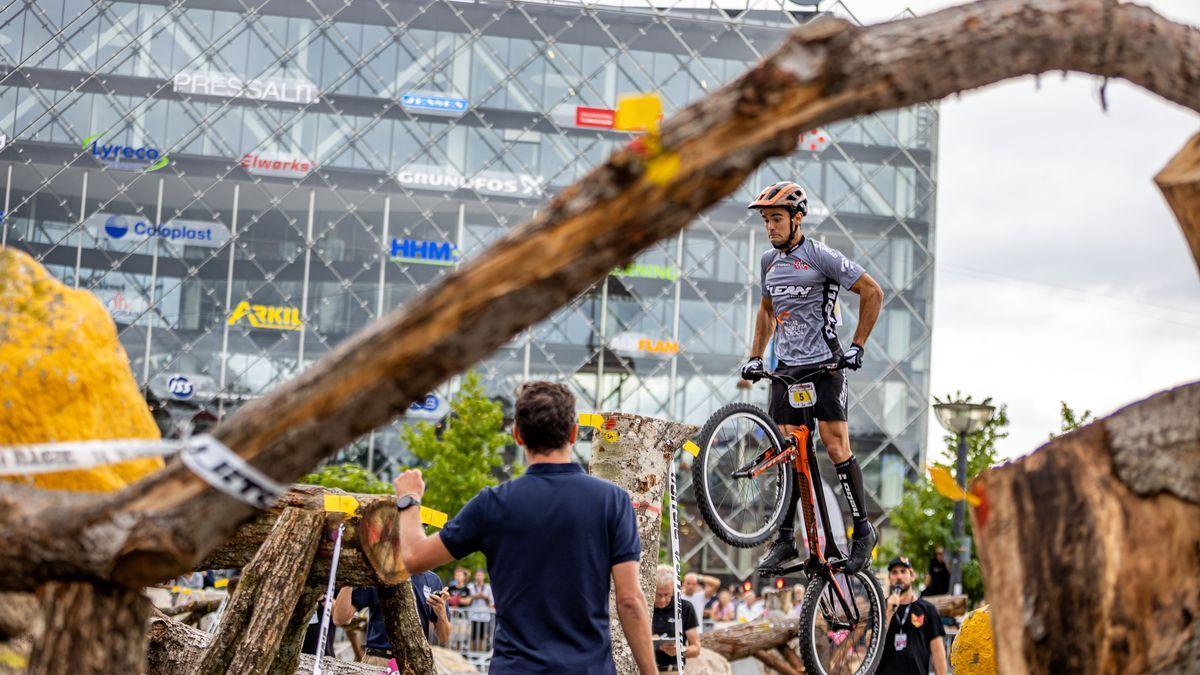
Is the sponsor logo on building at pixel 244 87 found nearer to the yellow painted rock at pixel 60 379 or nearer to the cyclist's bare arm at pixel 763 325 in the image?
the cyclist's bare arm at pixel 763 325

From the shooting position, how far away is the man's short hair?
4211 mm

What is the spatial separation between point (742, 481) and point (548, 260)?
17.4 feet

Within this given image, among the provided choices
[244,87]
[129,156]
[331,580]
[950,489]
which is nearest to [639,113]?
[950,489]

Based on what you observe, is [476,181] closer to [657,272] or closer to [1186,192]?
[657,272]

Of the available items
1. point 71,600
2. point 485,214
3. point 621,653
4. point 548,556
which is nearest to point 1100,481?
point 548,556

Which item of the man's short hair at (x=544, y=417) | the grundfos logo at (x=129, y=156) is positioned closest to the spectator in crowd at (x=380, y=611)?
the man's short hair at (x=544, y=417)

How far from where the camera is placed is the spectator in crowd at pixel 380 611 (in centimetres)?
840

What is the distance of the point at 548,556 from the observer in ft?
13.7

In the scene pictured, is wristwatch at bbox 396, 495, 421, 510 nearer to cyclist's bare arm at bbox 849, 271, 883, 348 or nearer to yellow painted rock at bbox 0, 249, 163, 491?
yellow painted rock at bbox 0, 249, 163, 491

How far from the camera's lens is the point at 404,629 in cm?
702

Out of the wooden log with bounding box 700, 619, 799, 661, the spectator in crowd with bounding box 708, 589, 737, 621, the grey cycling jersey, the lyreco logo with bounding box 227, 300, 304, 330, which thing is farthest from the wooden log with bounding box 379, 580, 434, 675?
the lyreco logo with bounding box 227, 300, 304, 330

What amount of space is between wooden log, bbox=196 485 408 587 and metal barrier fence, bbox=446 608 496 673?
1039 centimetres

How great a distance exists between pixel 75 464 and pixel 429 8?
3653 cm

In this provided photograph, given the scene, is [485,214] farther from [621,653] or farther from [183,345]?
[621,653]
